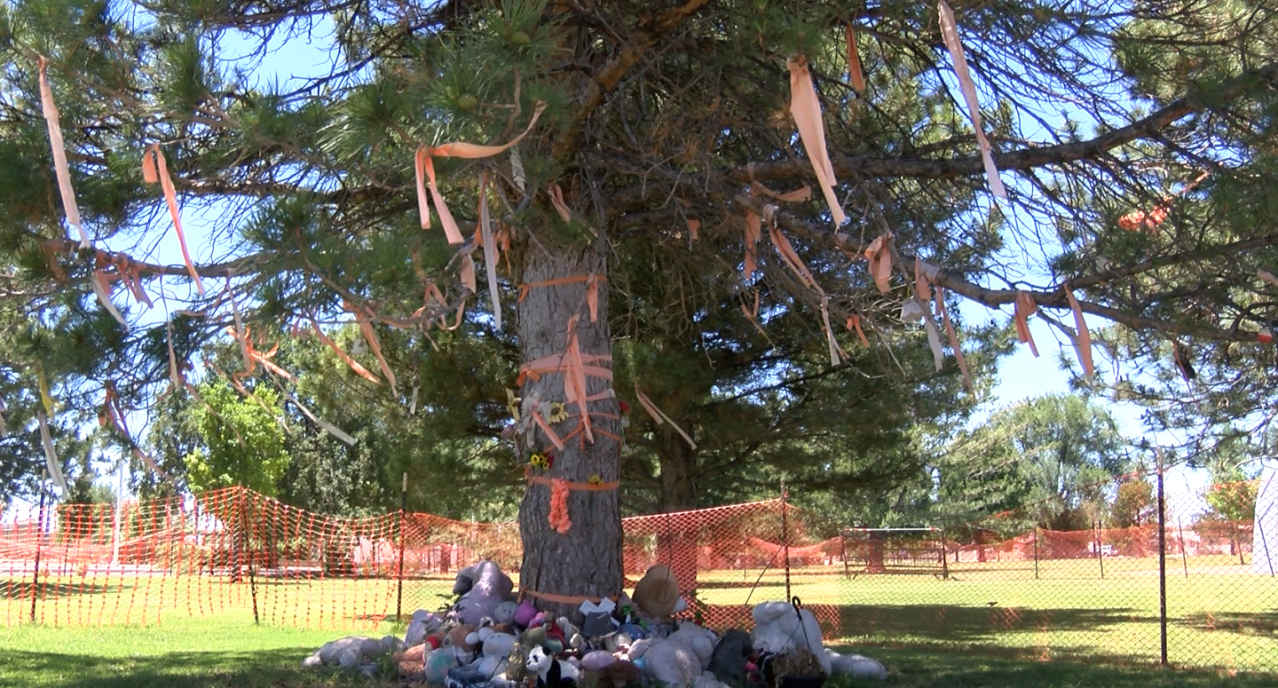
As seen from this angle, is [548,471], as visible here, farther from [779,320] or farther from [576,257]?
[779,320]

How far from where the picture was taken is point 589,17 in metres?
6.10

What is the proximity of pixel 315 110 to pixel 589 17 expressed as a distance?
82.7 inches

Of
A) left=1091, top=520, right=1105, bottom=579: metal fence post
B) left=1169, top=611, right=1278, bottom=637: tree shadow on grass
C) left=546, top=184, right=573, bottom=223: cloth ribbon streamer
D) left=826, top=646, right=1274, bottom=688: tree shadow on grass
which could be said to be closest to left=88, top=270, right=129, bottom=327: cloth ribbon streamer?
left=546, top=184, right=573, bottom=223: cloth ribbon streamer

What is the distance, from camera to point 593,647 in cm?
627

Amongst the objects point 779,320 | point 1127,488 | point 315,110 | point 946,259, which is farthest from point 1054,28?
point 1127,488

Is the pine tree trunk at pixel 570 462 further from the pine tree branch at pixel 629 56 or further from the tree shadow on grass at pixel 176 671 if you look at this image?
the pine tree branch at pixel 629 56

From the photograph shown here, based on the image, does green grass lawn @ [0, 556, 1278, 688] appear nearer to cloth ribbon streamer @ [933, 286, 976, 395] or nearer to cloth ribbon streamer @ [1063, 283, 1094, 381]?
cloth ribbon streamer @ [933, 286, 976, 395]

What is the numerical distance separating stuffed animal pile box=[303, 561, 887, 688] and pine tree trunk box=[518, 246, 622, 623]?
215 millimetres

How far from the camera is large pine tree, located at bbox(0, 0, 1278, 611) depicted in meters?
4.41

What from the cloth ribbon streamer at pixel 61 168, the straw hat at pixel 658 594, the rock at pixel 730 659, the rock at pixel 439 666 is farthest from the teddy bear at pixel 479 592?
the cloth ribbon streamer at pixel 61 168

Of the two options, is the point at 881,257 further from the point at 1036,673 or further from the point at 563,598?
the point at 1036,673

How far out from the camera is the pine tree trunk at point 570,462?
6754 mm

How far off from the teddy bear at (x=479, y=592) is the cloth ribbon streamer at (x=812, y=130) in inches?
155

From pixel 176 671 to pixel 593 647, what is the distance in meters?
3.53
